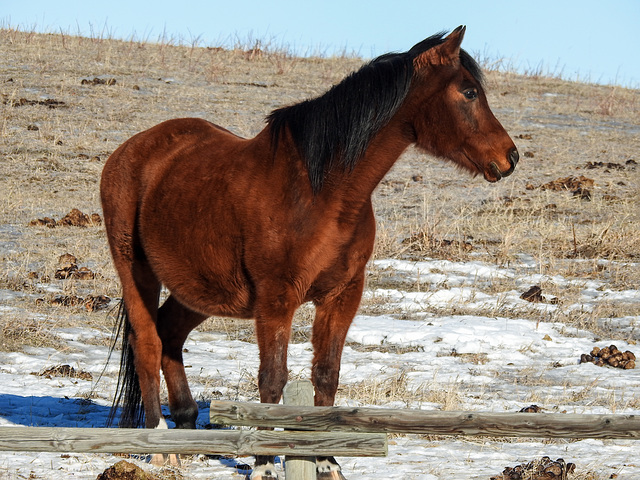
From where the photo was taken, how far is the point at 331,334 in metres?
4.66

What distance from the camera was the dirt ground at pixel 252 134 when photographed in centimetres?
1063

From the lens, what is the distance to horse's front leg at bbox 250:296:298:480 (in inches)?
172

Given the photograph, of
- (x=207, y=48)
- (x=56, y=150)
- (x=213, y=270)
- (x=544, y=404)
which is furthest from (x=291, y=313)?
(x=207, y=48)

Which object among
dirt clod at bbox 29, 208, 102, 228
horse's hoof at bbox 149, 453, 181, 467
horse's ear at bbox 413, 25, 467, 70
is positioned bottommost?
horse's hoof at bbox 149, 453, 181, 467

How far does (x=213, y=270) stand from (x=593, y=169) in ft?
42.6

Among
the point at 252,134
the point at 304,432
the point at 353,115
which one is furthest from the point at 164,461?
the point at 252,134

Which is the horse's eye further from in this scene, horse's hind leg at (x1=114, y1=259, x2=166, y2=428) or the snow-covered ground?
horse's hind leg at (x1=114, y1=259, x2=166, y2=428)

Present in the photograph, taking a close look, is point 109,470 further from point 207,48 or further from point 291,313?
point 207,48

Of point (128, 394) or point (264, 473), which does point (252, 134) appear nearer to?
point (128, 394)

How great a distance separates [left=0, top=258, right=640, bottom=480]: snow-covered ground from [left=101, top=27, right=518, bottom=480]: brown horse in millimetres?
1007

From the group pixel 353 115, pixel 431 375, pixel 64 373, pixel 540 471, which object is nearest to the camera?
pixel 540 471

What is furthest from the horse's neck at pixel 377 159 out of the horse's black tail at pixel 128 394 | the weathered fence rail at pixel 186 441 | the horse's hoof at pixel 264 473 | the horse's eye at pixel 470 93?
the horse's black tail at pixel 128 394

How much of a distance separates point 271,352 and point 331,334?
42cm

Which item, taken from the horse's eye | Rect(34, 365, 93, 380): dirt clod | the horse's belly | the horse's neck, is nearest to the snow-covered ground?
Rect(34, 365, 93, 380): dirt clod
